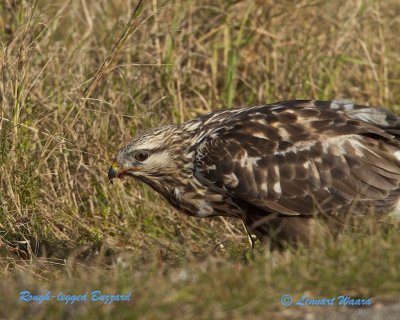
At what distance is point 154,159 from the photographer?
22.1ft

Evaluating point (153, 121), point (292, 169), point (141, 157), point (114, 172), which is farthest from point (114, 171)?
point (153, 121)

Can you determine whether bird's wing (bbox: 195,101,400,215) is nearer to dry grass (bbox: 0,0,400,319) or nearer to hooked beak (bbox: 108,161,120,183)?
dry grass (bbox: 0,0,400,319)

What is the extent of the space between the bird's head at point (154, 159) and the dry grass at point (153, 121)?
55cm

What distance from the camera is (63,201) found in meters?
7.61

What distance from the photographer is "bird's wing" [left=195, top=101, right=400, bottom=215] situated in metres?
6.27

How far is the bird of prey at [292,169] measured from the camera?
6.25 metres

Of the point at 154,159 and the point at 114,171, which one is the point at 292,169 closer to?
the point at 154,159

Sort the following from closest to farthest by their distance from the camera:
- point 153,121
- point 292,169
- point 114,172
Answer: point 292,169 → point 114,172 → point 153,121

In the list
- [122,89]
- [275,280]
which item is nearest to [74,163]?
[122,89]

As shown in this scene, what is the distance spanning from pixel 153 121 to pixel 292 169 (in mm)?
2472

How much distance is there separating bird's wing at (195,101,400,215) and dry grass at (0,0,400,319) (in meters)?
0.46

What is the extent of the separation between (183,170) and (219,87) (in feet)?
9.56

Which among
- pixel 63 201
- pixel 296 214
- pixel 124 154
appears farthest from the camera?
pixel 63 201

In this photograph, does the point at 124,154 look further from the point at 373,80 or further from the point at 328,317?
the point at 373,80
